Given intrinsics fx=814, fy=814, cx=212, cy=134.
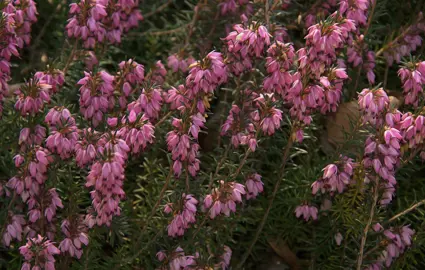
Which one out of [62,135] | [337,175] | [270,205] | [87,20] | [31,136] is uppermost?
[87,20]

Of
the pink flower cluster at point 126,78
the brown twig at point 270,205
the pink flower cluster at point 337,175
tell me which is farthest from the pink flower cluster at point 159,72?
the pink flower cluster at point 337,175

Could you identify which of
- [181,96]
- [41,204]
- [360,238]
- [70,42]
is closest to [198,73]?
[181,96]

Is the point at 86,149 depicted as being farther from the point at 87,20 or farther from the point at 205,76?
the point at 87,20

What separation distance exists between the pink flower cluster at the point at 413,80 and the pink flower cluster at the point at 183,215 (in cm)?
152

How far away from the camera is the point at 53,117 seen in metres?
4.84

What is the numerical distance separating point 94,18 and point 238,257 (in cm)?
206

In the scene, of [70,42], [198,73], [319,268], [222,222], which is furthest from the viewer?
[70,42]

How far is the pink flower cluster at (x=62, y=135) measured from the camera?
15.4 ft

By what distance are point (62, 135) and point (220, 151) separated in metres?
1.15

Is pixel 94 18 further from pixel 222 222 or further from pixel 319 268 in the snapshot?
pixel 319 268

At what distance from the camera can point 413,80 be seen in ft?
16.7

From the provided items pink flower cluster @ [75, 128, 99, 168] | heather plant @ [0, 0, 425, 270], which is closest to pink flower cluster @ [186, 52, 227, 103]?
heather plant @ [0, 0, 425, 270]

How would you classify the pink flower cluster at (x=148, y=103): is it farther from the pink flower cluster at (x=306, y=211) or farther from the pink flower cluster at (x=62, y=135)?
the pink flower cluster at (x=306, y=211)

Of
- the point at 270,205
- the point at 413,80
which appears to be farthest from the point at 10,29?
the point at 413,80
